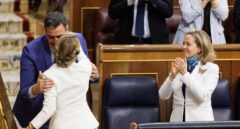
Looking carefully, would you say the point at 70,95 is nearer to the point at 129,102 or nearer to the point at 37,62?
the point at 37,62

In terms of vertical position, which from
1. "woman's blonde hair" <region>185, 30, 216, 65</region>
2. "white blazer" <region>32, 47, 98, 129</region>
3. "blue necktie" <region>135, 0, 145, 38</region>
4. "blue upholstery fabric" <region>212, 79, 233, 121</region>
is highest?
"blue necktie" <region>135, 0, 145, 38</region>

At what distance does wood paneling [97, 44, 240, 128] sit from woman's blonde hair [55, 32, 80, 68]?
1.00 meters

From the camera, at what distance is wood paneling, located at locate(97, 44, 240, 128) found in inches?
158

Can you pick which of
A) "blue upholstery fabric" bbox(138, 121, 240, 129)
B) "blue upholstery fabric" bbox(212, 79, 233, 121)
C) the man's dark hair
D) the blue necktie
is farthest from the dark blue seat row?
"blue upholstery fabric" bbox(138, 121, 240, 129)

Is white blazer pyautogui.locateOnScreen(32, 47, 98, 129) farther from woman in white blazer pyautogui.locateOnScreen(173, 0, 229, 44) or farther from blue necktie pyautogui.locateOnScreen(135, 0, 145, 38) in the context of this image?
woman in white blazer pyautogui.locateOnScreen(173, 0, 229, 44)

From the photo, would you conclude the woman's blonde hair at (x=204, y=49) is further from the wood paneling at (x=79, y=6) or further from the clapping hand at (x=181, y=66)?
the wood paneling at (x=79, y=6)

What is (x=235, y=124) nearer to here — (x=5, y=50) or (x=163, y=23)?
(x=163, y=23)

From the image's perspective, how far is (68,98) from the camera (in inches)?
118

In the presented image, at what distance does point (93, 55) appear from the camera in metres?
5.48

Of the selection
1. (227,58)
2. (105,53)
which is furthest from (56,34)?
(227,58)

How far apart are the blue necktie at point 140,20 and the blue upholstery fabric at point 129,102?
2.00 ft

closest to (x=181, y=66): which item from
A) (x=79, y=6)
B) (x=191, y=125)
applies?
(x=191, y=125)

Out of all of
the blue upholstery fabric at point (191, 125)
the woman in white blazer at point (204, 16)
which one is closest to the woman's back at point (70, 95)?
the blue upholstery fabric at point (191, 125)

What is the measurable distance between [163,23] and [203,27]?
37 centimetres
